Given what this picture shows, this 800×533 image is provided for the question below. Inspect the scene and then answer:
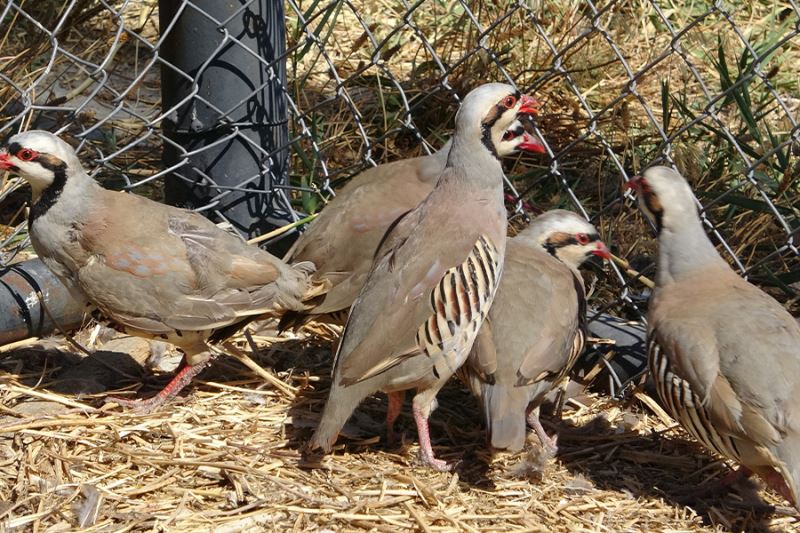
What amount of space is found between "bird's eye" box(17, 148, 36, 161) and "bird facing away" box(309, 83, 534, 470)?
121 centimetres

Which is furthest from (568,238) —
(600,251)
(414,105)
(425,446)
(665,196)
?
(414,105)

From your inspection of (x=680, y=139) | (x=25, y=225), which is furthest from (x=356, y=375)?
(x=680, y=139)

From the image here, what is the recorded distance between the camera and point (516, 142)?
411cm

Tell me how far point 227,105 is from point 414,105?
3.47 feet

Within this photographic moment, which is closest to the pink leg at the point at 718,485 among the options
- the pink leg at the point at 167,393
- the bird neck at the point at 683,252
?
the bird neck at the point at 683,252

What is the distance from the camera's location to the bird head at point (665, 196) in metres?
3.88

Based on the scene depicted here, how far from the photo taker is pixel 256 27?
179 inches

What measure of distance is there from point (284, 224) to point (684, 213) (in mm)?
1671

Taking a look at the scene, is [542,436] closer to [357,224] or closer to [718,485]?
[718,485]

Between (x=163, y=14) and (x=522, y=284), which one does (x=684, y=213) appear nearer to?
(x=522, y=284)

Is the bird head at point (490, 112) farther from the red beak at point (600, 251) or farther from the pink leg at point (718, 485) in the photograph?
the pink leg at point (718, 485)

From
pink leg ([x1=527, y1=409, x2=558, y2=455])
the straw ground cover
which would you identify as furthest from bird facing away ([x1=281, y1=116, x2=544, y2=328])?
pink leg ([x1=527, y1=409, x2=558, y2=455])

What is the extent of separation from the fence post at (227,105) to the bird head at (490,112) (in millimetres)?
1024

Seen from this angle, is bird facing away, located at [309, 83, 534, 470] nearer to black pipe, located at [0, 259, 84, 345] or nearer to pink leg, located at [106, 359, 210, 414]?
pink leg, located at [106, 359, 210, 414]
